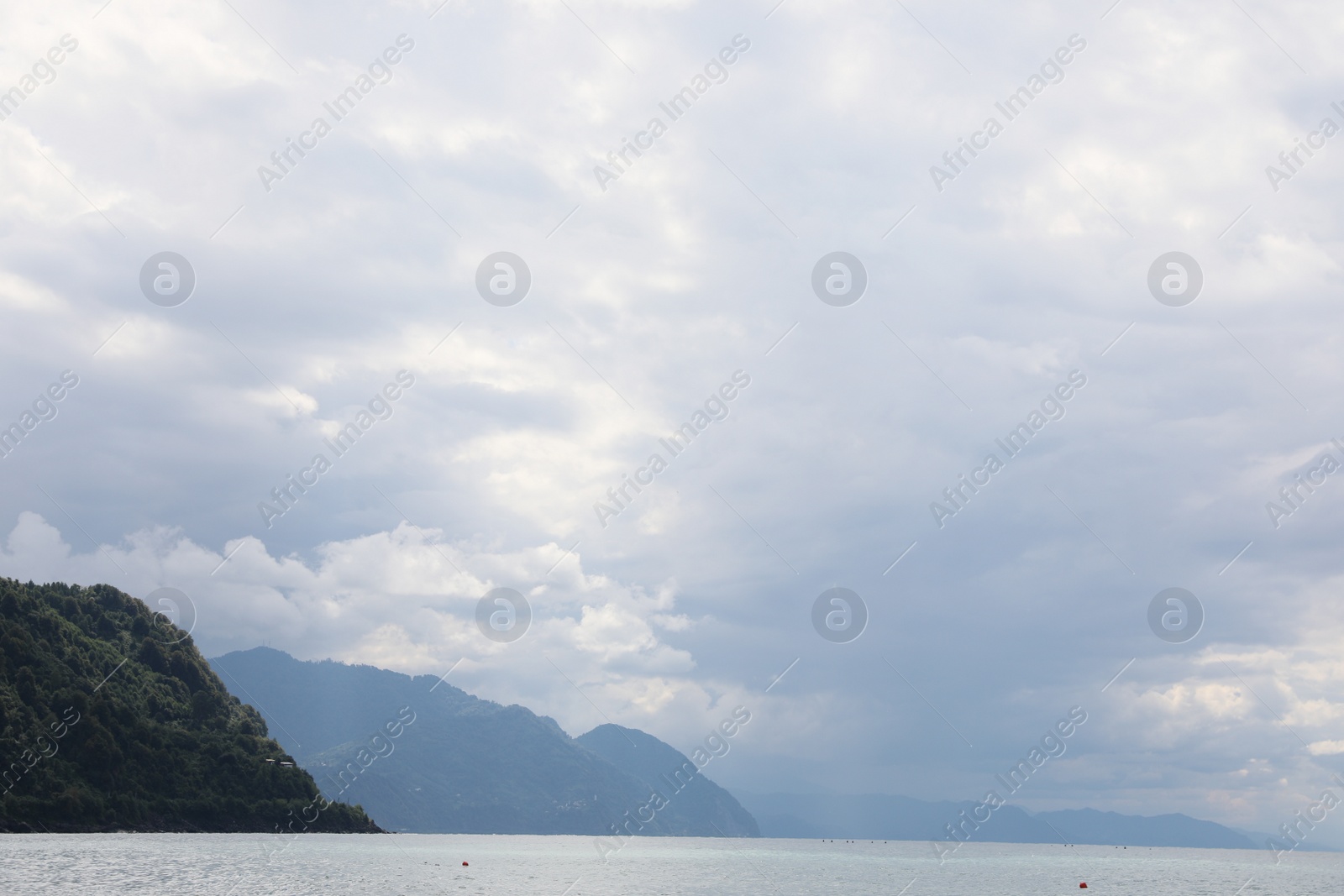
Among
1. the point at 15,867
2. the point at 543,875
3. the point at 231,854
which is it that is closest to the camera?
the point at 15,867

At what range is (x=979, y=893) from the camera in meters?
143

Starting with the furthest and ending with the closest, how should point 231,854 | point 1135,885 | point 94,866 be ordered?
point 1135,885, point 231,854, point 94,866

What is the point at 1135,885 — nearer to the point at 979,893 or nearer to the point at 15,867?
the point at 979,893

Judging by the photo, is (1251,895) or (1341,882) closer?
(1251,895)

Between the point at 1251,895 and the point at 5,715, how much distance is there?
739 feet

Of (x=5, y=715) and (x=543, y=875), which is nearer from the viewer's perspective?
(x=543, y=875)

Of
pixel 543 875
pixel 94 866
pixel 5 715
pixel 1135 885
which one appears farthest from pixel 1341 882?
pixel 5 715

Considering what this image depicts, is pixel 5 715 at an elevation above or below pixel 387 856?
below

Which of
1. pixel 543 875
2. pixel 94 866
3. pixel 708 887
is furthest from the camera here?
pixel 543 875

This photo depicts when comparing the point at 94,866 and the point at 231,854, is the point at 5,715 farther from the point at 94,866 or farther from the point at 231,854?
the point at 94,866

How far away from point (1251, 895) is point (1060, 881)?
35584mm

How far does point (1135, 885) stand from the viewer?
570ft

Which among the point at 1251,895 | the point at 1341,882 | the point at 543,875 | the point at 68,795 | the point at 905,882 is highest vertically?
the point at 1341,882

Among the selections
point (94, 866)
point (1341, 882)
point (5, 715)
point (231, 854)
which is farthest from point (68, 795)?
point (1341, 882)
